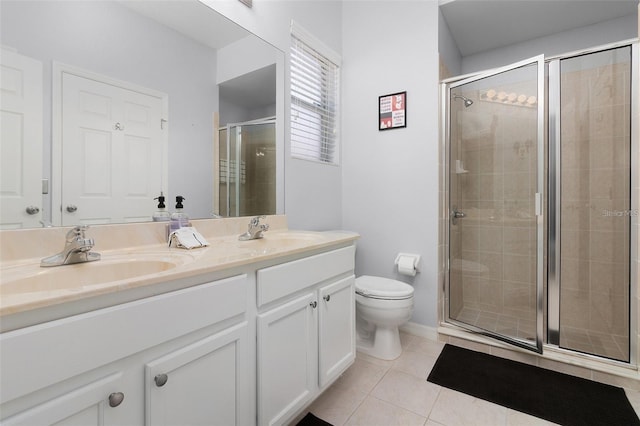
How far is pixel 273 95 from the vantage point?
2.00 meters

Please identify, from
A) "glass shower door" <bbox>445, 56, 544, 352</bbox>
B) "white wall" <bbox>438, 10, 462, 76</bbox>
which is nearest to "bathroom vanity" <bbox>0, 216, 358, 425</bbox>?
"glass shower door" <bbox>445, 56, 544, 352</bbox>

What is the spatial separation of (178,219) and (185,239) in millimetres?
122

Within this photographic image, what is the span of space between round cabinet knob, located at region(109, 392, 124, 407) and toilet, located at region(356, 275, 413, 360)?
1.46m

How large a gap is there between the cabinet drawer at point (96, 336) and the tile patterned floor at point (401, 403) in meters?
0.97

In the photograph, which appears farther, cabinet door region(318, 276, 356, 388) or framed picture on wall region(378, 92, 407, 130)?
framed picture on wall region(378, 92, 407, 130)

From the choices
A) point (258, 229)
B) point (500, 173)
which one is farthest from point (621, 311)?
point (258, 229)

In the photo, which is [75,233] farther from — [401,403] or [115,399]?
[401,403]

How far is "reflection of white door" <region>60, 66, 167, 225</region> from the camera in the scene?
111 centimetres

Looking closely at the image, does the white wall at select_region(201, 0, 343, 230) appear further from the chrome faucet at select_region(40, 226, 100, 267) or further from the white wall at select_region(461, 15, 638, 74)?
the white wall at select_region(461, 15, 638, 74)

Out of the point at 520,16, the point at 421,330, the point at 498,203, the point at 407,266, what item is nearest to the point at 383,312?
the point at 407,266

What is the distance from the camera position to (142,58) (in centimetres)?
131

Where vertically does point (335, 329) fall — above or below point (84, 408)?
below

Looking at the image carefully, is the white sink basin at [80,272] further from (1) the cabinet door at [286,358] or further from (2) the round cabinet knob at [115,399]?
(1) the cabinet door at [286,358]

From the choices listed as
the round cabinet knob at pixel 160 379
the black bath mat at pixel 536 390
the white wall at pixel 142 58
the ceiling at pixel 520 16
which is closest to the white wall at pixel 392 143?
the ceiling at pixel 520 16
